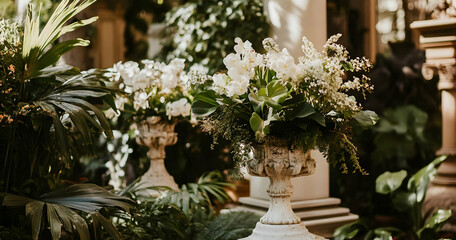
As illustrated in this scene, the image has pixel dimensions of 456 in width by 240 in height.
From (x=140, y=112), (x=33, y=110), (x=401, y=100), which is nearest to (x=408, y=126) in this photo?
(x=401, y=100)

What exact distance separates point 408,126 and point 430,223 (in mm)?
3207

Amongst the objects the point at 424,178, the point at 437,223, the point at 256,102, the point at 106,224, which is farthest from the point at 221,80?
the point at 424,178

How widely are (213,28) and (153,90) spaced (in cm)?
146

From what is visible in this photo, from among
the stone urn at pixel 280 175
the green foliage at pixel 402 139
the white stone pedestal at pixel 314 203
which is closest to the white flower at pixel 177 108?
the white stone pedestal at pixel 314 203

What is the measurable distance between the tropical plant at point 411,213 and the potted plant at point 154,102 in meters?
1.60

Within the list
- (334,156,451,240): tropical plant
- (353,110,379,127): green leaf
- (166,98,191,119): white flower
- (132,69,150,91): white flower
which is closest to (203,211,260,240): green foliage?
(334,156,451,240): tropical plant

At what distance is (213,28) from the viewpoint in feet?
21.0

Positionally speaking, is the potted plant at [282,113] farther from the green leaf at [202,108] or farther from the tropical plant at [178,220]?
the tropical plant at [178,220]

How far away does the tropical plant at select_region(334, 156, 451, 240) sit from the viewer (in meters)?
4.98

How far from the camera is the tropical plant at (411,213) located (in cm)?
498

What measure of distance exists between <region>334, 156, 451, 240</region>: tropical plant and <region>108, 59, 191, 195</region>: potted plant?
1.60m

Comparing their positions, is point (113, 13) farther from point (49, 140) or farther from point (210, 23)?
point (49, 140)

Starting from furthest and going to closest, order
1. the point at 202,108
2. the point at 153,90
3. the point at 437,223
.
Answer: the point at 153,90
the point at 437,223
the point at 202,108

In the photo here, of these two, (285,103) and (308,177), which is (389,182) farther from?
(285,103)
